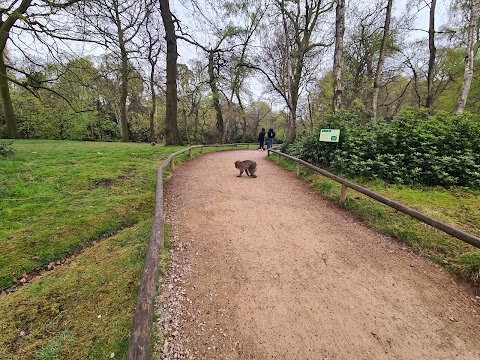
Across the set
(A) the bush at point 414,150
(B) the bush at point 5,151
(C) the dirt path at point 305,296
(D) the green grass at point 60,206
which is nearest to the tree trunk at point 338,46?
(A) the bush at point 414,150

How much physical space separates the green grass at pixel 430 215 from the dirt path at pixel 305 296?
22cm

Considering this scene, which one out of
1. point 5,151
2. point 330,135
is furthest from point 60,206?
point 330,135

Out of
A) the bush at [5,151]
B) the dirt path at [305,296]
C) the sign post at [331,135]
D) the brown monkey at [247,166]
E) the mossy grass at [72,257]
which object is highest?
the sign post at [331,135]

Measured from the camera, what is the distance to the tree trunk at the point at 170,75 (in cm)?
1280

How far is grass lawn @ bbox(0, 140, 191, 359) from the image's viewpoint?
205 cm

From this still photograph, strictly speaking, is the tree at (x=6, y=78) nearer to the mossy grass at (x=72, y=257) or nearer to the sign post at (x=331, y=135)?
the mossy grass at (x=72, y=257)

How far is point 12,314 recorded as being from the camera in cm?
229

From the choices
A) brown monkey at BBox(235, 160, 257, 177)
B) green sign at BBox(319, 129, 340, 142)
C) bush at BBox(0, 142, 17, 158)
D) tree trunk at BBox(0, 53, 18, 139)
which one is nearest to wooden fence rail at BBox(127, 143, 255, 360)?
brown monkey at BBox(235, 160, 257, 177)

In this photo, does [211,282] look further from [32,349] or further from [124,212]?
[124,212]

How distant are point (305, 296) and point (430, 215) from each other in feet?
9.93

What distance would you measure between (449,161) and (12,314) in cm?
857

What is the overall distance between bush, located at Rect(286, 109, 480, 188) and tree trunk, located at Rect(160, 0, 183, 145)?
959cm

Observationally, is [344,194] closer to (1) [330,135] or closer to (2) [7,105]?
(1) [330,135]

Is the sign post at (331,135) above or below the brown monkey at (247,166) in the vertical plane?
above
